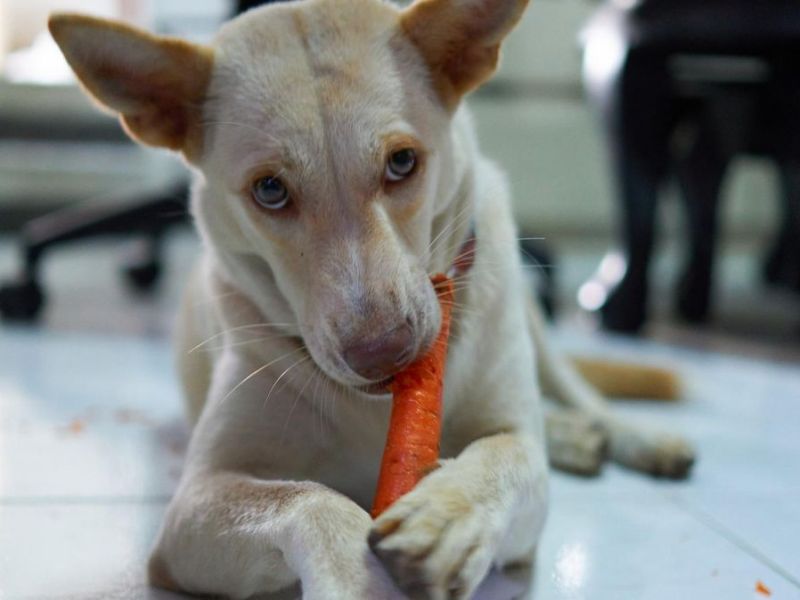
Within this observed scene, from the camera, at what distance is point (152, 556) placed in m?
1.16

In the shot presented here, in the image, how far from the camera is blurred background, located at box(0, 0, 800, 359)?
10.2 feet

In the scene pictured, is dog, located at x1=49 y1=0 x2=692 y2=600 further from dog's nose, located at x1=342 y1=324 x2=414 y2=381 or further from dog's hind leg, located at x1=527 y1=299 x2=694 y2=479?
dog's hind leg, located at x1=527 y1=299 x2=694 y2=479

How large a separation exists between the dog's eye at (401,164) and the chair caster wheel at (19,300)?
7.90 feet

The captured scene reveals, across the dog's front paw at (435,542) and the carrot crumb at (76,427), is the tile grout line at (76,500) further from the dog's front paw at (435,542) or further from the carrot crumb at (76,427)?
the dog's front paw at (435,542)

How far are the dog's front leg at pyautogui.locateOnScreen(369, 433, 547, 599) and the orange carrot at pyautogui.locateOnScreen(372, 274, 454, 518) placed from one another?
0.04 meters

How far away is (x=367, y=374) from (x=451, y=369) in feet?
0.93

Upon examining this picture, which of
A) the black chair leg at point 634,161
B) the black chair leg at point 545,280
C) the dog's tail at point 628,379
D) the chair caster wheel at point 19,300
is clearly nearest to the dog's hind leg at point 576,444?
the dog's tail at point 628,379

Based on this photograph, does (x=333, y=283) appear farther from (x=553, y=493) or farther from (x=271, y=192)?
(x=553, y=493)

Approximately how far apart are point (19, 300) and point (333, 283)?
2.45 metres

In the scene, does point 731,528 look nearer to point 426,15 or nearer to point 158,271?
point 426,15

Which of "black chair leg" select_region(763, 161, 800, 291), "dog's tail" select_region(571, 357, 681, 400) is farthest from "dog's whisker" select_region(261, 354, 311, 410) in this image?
"black chair leg" select_region(763, 161, 800, 291)

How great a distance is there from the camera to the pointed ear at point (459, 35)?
1.29 m

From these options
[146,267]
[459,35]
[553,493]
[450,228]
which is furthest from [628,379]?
[146,267]

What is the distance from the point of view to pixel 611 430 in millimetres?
1867
